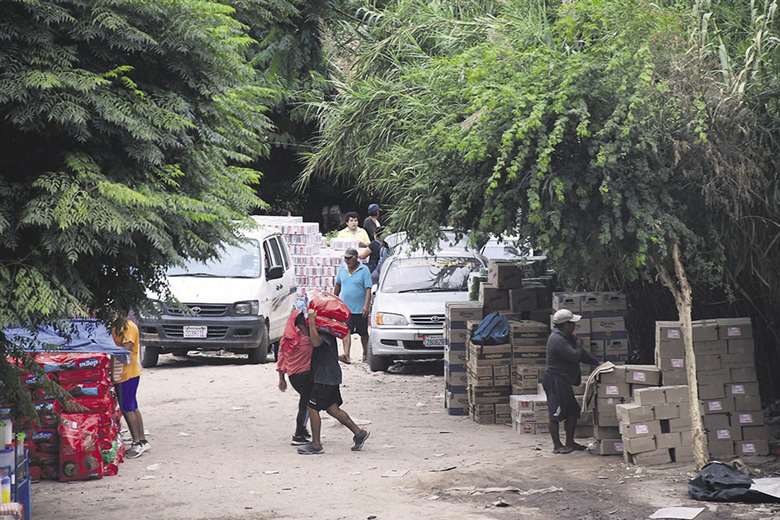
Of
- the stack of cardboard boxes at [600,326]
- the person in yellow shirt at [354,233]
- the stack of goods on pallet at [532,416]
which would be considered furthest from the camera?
the person in yellow shirt at [354,233]

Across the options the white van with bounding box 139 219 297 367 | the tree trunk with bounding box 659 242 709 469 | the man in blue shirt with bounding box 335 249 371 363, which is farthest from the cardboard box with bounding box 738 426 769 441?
the white van with bounding box 139 219 297 367

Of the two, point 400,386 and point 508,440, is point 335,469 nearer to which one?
point 508,440

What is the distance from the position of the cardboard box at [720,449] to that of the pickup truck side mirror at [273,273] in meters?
9.28

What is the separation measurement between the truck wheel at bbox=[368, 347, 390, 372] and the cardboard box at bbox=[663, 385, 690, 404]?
773 centimetres

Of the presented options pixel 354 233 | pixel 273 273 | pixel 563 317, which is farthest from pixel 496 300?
pixel 354 233

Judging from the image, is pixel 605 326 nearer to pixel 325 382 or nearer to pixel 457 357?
pixel 457 357

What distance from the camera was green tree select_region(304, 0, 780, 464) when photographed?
1127 centimetres

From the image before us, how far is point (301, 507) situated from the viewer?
1094 centimetres

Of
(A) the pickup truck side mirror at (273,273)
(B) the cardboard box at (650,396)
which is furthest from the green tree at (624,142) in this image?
(A) the pickup truck side mirror at (273,273)

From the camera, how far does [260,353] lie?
20.0 meters

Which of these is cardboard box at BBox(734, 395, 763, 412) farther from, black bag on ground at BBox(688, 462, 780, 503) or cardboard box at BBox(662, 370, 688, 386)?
black bag on ground at BBox(688, 462, 780, 503)

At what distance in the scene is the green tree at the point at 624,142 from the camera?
11273mm

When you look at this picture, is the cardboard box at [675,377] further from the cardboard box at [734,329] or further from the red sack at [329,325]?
the red sack at [329,325]

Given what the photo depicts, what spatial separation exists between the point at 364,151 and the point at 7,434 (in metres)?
10.2
